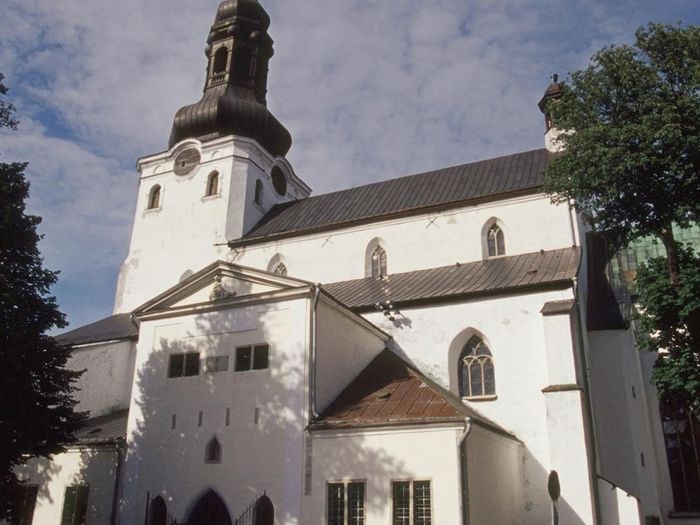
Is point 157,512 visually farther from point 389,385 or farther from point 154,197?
point 154,197

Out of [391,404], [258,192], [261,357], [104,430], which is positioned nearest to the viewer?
[391,404]

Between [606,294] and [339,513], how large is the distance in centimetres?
1062

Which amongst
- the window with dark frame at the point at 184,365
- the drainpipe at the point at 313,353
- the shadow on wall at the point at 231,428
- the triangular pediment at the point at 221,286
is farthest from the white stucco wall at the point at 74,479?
the drainpipe at the point at 313,353

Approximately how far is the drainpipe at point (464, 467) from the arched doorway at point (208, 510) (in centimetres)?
522

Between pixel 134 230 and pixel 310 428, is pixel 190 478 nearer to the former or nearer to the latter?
pixel 310 428

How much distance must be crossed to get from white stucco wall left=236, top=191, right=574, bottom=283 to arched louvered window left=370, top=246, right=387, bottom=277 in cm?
24

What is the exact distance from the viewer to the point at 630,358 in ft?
58.6

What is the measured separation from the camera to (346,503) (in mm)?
12984

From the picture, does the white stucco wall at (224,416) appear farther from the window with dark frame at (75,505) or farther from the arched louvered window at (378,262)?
the arched louvered window at (378,262)

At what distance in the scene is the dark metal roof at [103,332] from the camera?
22.2 m

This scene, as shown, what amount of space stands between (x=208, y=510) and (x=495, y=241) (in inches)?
455

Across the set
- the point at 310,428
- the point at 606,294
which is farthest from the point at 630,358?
the point at 310,428

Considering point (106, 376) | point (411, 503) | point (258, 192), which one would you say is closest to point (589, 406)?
point (411, 503)

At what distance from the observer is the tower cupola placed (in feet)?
88.6
